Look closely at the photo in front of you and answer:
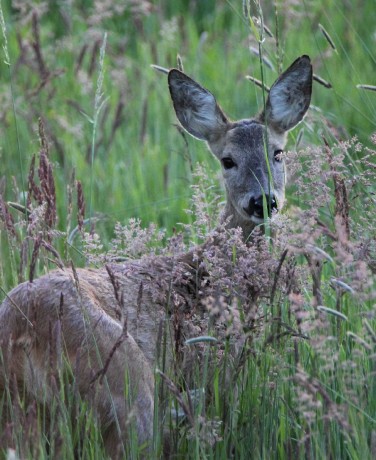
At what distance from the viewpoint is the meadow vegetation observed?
3592mm

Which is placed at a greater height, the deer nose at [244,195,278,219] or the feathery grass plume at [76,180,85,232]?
the feathery grass plume at [76,180,85,232]

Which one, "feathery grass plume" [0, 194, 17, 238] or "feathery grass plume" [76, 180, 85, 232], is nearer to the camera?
"feathery grass plume" [0, 194, 17, 238]

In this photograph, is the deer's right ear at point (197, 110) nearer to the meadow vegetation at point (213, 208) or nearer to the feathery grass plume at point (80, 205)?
the meadow vegetation at point (213, 208)

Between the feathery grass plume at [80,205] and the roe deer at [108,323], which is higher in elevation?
the feathery grass plume at [80,205]

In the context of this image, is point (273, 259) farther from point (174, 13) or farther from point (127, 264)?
point (174, 13)

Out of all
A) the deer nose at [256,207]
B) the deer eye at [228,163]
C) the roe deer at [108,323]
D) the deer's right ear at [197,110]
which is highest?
the deer's right ear at [197,110]

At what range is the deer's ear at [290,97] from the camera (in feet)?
20.7

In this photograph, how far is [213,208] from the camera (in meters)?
5.86

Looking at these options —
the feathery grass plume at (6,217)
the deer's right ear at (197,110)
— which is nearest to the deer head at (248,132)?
the deer's right ear at (197,110)

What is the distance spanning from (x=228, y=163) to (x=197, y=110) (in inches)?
19.1

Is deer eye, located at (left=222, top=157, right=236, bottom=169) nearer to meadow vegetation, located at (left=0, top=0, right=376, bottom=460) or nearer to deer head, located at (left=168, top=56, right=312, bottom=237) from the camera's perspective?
deer head, located at (left=168, top=56, right=312, bottom=237)

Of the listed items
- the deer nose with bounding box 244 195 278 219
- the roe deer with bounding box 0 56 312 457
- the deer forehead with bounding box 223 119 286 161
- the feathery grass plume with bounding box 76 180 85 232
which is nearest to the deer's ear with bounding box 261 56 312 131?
the deer forehead with bounding box 223 119 286 161

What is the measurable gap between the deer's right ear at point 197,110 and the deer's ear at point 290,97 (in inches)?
12.6

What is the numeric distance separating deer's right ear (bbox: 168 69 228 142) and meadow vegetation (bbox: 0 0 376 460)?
0.13 meters
